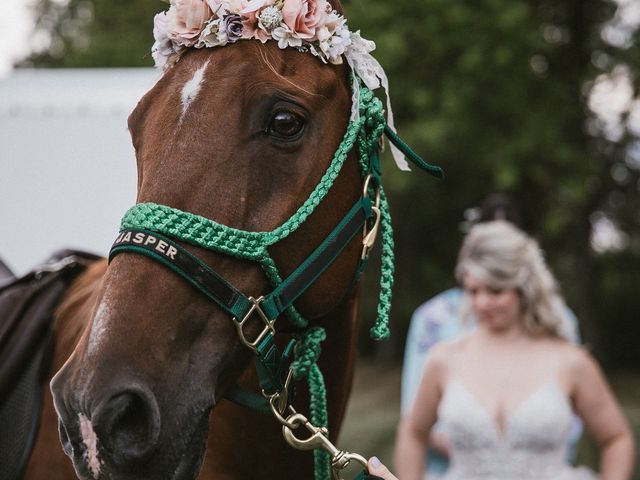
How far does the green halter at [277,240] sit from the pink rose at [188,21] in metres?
0.49

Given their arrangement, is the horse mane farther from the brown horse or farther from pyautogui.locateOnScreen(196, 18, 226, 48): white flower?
pyautogui.locateOnScreen(196, 18, 226, 48): white flower

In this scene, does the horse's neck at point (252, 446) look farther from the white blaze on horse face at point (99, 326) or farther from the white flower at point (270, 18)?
the white flower at point (270, 18)

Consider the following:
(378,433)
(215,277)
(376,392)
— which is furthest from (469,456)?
(376,392)

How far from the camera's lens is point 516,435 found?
14.1 feet

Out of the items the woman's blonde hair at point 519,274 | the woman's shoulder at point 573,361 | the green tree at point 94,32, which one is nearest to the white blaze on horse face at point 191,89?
the woman's blonde hair at point 519,274

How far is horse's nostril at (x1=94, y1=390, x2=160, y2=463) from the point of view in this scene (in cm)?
176

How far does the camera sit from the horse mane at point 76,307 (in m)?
2.63

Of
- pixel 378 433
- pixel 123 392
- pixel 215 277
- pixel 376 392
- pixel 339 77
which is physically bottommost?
pixel 376 392

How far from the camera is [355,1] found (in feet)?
35.7

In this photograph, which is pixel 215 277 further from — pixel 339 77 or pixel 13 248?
pixel 13 248

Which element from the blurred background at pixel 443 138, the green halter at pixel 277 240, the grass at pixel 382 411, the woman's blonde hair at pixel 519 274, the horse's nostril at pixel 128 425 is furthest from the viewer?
the grass at pixel 382 411

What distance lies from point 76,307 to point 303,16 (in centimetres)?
122

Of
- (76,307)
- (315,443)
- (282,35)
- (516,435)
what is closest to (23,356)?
(76,307)

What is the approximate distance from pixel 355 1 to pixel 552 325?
7328mm
